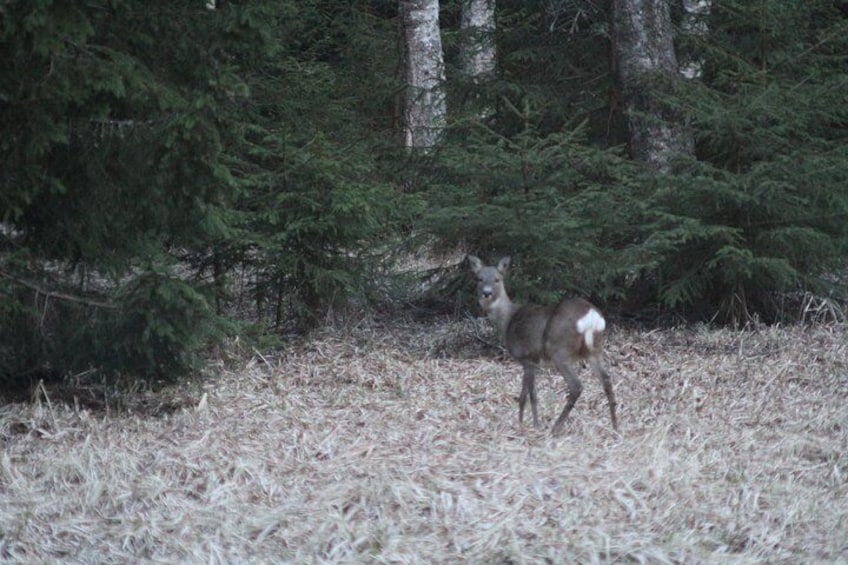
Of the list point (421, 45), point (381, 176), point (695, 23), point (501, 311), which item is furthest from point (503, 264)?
point (421, 45)

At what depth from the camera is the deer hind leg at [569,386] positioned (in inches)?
298

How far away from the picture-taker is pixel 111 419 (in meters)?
7.88

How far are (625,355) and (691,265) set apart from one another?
52.9 inches

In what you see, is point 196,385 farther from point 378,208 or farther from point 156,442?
point 378,208

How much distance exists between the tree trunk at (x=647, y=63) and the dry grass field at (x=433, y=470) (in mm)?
2752

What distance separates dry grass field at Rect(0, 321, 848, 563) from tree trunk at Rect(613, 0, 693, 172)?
275 centimetres

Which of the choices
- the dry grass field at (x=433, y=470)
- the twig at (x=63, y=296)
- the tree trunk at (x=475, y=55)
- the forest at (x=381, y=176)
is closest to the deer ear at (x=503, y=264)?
the dry grass field at (x=433, y=470)

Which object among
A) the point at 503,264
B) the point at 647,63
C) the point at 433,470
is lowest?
the point at 433,470

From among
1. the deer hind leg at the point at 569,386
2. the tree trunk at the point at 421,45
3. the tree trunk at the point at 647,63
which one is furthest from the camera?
the tree trunk at the point at 421,45

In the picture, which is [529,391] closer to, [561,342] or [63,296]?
[561,342]

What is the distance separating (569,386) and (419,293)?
4.24m

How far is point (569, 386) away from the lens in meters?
7.61

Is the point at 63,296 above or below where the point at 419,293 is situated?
above

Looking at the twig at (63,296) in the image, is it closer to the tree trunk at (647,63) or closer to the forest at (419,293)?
the forest at (419,293)
